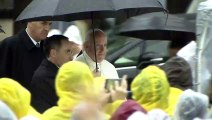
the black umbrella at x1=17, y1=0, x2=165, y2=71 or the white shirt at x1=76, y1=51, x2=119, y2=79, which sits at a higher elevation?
the black umbrella at x1=17, y1=0, x2=165, y2=71

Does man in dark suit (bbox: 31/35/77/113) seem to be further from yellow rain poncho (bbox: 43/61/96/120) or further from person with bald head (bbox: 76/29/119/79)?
yellow rain poncho (bbox: 43/61/96/120)

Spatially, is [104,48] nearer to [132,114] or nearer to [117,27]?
[132,114]

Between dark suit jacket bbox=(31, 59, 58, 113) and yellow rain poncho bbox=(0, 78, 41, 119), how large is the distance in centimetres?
A: 152

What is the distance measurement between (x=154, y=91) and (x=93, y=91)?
5.85ft

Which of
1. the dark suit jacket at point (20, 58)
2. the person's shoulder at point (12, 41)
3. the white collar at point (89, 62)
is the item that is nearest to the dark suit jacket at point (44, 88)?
the white collar at point (89, 62)

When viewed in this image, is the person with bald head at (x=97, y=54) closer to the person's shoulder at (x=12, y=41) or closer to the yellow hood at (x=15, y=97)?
the person's shoulder at (x=12, y=41)

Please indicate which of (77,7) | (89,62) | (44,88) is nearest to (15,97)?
(44,88)

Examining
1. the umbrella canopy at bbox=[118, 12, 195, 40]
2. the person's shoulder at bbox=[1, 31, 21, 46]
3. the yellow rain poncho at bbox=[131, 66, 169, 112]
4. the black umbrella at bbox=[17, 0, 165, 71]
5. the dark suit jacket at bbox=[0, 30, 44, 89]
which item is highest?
the black umbrella at bbox=[17, 0, 165, 71]

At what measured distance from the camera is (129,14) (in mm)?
9414

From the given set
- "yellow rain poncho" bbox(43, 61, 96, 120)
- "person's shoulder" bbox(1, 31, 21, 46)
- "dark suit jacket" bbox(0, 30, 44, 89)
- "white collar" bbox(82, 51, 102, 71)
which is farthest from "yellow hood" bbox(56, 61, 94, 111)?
"person's shoulder" bbox(1, 31, 21, 46)

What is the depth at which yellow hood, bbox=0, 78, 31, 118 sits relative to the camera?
21.3 feet

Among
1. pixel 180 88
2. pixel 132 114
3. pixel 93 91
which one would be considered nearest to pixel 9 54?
pixel 180 88

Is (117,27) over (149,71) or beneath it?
beneath

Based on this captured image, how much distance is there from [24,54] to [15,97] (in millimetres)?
2767
